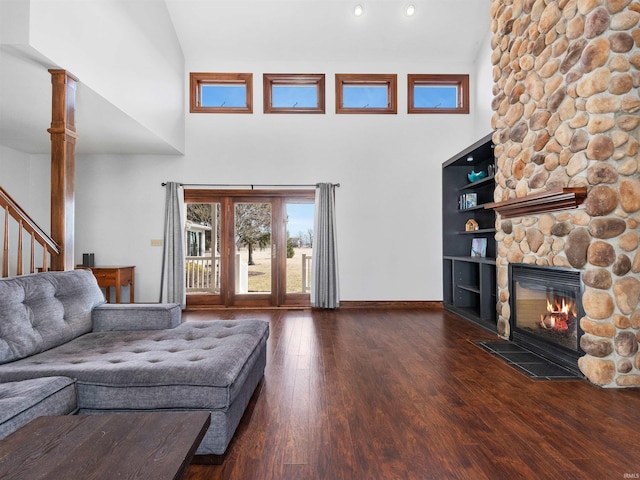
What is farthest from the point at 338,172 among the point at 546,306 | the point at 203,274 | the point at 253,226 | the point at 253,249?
the point at 546,306

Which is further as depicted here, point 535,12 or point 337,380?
point 535,12

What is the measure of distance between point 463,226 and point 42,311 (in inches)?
219

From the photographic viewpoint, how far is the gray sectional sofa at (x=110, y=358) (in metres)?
1.77

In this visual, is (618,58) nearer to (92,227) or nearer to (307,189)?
(307,189)

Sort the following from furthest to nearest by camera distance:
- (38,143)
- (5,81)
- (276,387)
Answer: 1. (38,143)
2. (5,81)
3. (276,387)

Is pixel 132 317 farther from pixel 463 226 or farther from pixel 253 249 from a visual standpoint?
pixel 463 226

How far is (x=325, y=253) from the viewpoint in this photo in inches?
232

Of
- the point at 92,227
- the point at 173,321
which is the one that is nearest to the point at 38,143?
the point at 92,227

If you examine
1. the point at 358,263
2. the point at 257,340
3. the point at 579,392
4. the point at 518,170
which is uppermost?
the point at 518,170

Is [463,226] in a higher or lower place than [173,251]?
higher

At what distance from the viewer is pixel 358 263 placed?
241 inches

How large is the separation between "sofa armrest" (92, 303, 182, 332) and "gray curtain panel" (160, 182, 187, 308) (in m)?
3.05

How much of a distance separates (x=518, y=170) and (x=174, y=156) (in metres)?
5.12

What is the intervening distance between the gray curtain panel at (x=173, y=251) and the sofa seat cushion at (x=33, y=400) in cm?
421
